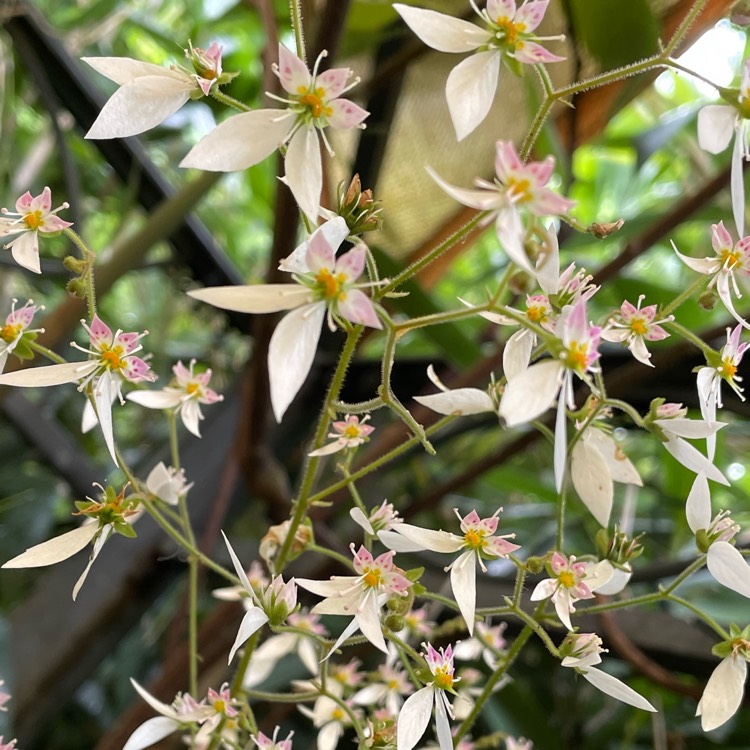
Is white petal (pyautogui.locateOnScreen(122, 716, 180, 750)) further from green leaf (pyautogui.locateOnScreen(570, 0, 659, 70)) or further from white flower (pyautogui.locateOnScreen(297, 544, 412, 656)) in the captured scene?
green leaf (pyautogui.locateOnScreen(570, 0, 659, 70))

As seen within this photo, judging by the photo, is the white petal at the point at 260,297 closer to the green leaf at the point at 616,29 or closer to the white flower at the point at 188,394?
the white flower at the point at 188,394

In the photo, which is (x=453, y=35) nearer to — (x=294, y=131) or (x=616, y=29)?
(x=294, y=131)

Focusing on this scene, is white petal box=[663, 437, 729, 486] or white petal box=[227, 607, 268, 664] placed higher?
white petal box=[663, 437, 729, 486]

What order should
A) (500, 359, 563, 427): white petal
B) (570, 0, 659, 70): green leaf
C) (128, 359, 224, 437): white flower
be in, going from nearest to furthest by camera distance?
(500, 359, 563, 427): white petal, (128, 359, 224, 437): white flower, (570, 0, 659, 70): green leaf

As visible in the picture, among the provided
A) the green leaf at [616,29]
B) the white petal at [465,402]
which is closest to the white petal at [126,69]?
the white petal at [465,402]

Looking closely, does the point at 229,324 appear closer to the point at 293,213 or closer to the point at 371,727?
the point at 293,213

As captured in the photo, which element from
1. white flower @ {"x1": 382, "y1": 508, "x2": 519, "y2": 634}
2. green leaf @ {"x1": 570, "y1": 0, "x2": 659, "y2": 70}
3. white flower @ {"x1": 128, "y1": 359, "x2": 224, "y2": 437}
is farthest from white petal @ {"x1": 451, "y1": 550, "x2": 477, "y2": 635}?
green leaf @ {"x1": 570, "y1": 0, "x2": 659, "y2": 70}
